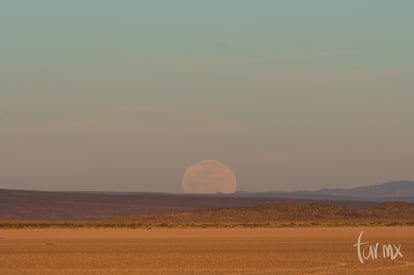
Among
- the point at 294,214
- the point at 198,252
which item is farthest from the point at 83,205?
the point at 198,252

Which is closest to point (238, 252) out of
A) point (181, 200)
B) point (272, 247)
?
point (272, 247)

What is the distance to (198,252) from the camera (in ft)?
130

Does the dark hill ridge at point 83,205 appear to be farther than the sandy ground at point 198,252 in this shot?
Yes

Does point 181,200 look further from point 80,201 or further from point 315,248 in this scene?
point 315,248

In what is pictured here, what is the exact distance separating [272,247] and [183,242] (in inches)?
246

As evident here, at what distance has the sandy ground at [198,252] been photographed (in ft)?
102

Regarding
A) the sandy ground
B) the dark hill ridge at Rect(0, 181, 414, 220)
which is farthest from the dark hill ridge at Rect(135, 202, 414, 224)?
the sandy ground

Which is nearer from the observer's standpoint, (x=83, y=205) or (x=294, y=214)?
(x=294, y=214)

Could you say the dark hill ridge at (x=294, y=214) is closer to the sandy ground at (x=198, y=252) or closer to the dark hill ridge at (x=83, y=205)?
the dark hill ridge at (x=83, y=205)

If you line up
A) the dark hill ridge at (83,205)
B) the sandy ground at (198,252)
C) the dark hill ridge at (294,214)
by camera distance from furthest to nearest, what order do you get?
1. the dark hill ridge at (83,205)
2. the dark hill ridge at (294,214)
3. the sandy ground at (198,252)

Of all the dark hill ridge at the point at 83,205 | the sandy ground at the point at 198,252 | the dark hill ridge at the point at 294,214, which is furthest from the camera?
the dark hill ridge at the point at 83,205

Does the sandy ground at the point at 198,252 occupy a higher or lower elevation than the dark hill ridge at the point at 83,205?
lower

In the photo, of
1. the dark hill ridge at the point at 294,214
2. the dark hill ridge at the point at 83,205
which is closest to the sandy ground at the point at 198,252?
the dark hill ridge at the point at 294,214

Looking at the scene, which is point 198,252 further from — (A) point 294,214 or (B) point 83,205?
(B) point 83,205
